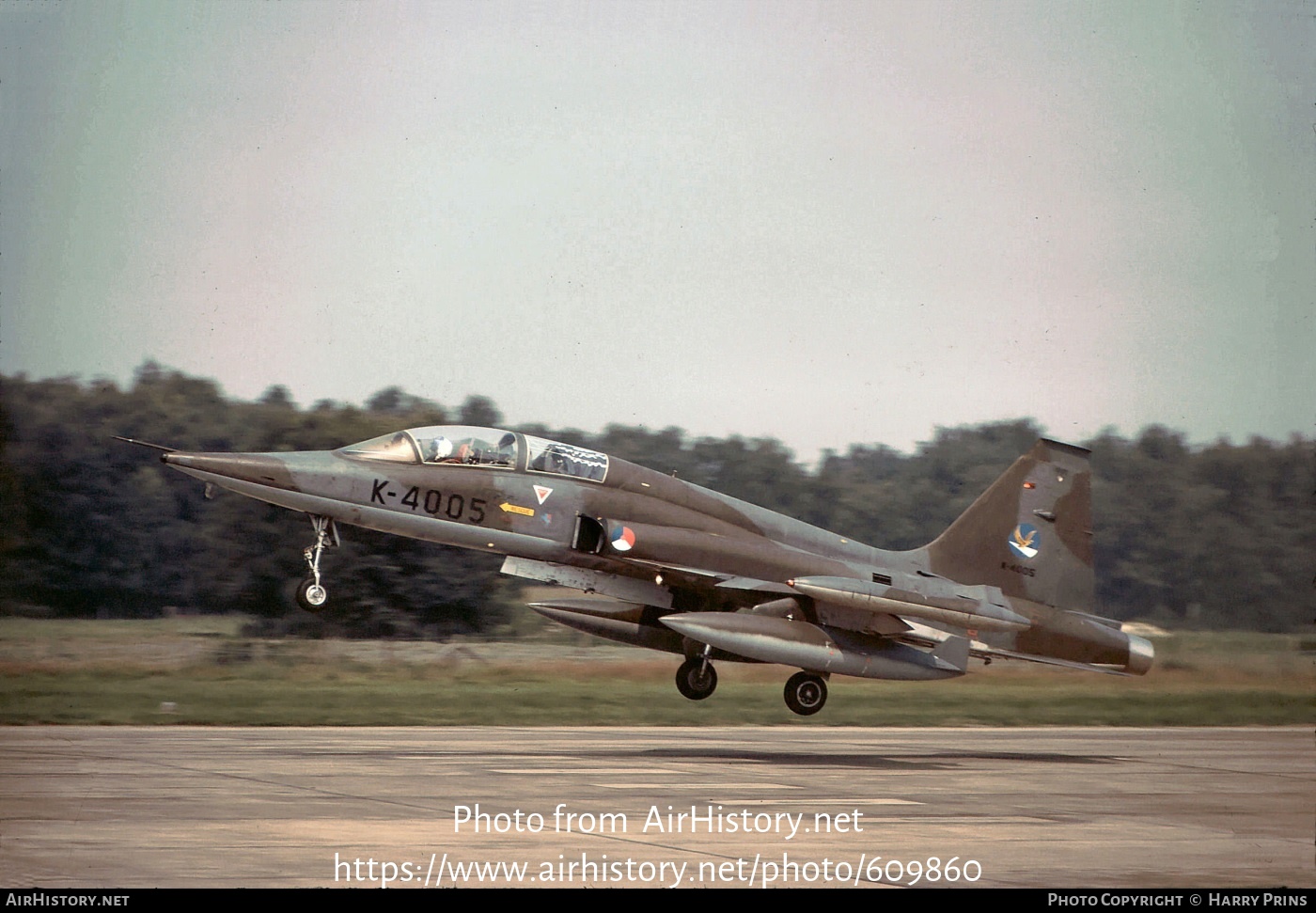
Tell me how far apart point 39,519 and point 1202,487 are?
96.1 ft

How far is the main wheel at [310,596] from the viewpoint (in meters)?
17.2

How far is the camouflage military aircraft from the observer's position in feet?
59.9

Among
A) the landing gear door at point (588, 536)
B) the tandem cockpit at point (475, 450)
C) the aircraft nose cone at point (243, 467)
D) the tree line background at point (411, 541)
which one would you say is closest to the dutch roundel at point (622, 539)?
the landing gear door at point (588, 536)

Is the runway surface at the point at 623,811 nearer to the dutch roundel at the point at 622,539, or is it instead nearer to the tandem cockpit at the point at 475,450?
the dutch roundel at the point at 622,539

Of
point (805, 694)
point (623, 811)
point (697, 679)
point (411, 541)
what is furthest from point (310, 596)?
point (411, 541)

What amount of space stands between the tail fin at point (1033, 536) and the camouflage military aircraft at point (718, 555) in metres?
0.02

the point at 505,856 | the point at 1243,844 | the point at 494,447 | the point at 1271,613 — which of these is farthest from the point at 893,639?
the point at 1271,613

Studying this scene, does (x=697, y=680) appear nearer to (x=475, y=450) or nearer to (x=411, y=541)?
(x=475, y=450)

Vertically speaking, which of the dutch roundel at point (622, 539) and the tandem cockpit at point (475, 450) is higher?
the tandem cockpit at point (475, 450)

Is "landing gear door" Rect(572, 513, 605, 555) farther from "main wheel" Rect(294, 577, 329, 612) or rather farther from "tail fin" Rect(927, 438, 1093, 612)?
"tail fin" Rect(927, 438, 1093, 612)

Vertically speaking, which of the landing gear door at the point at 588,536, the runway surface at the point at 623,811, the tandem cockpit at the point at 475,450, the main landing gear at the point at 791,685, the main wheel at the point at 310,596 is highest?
the tandem cockpit at the point at 475,450

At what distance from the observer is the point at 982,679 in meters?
30.2

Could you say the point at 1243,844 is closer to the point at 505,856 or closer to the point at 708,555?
the point at 505,856

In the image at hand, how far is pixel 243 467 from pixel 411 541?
21705 mm
